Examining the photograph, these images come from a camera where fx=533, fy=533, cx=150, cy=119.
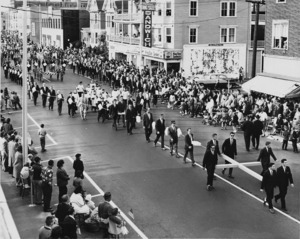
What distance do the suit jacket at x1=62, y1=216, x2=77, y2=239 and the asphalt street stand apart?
176cm

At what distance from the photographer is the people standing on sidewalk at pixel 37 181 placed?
15.7 m

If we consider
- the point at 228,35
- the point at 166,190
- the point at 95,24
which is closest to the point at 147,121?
the point at 166,190

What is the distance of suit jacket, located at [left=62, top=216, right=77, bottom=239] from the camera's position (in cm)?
1195

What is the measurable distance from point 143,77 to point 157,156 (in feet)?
64.0

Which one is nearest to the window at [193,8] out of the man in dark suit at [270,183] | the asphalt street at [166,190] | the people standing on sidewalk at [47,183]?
the asphalt street at [166,190]

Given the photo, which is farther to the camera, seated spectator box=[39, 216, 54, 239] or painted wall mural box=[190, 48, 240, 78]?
painted wall mural box=[190, 48, 240, 78]

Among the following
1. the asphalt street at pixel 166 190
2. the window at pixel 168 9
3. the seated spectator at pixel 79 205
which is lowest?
the asphalt street at pixel 166 190

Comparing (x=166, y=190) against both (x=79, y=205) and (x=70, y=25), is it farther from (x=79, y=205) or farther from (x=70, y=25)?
(x=70, y=25)

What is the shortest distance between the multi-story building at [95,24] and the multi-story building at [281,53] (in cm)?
4535

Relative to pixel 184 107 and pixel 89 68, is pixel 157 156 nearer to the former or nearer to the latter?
pixel 184 107

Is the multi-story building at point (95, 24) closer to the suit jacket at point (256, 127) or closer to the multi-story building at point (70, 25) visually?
the multi-story building at point (70, 25)

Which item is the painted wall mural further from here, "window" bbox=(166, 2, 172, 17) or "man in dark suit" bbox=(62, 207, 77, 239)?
A: "man in dark suit" bbox=(62, 207, 77, 239)

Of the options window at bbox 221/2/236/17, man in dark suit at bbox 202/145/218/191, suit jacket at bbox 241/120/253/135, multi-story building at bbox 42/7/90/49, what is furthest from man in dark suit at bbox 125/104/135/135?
multi-story building at bbox 42/7/90/49

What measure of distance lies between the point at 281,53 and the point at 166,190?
20.3 metres
